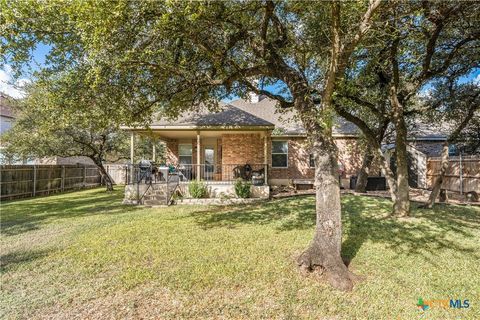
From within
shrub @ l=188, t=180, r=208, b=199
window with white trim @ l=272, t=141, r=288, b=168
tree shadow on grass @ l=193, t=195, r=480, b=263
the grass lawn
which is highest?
window with white trim @ l=272, t=141, r=288, b=168

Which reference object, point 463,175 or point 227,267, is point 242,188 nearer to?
point 227,267

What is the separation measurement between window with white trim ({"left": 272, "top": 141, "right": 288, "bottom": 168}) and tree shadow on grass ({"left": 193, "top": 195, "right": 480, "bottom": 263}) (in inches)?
218

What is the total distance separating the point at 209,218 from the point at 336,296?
17.0 feet

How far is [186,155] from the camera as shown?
1609cm

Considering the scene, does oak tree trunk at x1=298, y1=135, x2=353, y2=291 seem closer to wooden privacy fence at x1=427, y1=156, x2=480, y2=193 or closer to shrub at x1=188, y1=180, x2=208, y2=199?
shrub at x1=188, y1=180, x2=208, y2=199

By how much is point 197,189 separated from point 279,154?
21.6 feet

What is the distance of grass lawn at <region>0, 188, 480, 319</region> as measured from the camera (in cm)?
333

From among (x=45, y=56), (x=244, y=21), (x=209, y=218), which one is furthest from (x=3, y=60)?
(x=209, y=218)

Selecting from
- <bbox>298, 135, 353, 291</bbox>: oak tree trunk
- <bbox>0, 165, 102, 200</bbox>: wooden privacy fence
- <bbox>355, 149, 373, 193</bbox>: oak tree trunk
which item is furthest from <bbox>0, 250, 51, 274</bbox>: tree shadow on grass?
<bbox>355, 149, 373, 193</bbox>: oak tree trunk

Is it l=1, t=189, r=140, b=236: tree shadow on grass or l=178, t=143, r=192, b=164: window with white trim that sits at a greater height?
l=178, t=143, r=192, b=164: window with white trim

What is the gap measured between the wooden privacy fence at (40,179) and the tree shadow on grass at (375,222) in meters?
10.8

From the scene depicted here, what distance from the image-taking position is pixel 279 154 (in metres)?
15.9

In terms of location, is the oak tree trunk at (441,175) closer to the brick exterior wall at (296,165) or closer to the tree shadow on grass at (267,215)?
the tree shadow on grass at (267,215)

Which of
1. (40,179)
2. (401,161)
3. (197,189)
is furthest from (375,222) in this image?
(40,179)
